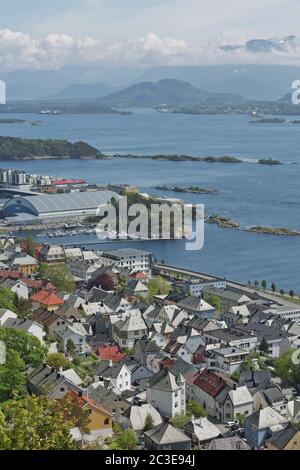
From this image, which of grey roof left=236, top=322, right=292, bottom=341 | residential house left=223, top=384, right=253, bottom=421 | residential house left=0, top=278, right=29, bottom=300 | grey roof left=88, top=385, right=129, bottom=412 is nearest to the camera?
grey roof left=88, top=385, right=129, bottom=412

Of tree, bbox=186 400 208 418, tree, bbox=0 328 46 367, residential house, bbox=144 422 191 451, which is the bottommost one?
tree, bbox=186 400 208 418

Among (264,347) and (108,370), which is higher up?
(108,370)

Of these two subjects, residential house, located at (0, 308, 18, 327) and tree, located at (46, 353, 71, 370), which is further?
residential house, located at (0, 308, 18, 327)

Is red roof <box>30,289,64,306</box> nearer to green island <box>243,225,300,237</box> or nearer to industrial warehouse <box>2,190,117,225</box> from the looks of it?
green island <box>243,225,300,237</box>

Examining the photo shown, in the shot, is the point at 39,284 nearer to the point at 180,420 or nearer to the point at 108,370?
the point at 108,370

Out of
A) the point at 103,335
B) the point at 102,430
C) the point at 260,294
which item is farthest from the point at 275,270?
the point at 102,430

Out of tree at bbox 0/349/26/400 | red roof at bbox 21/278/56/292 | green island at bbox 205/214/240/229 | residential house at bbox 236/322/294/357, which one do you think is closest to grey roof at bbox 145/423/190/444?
tree at bbox 0/349/26/400

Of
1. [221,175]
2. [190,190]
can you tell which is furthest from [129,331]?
[221,175]
